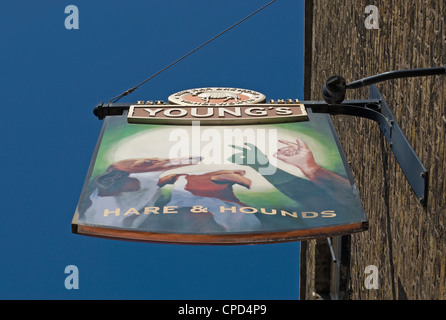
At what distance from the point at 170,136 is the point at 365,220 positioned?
2.62 metres

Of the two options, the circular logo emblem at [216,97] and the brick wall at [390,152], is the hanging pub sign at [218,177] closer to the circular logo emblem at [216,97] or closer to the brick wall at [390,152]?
the circular logo emblem at [216,97]

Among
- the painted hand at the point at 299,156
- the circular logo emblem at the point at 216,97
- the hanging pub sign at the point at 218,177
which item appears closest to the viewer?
the hanging pub sign at the point at 218,177

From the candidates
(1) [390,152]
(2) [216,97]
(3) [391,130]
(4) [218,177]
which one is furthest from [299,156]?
(2) [216,97]

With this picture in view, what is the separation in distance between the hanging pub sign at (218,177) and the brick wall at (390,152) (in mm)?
878

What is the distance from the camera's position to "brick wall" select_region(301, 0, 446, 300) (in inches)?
309

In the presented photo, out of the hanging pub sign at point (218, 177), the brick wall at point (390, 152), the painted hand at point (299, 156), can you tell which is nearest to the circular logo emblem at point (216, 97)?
the hanging pub sign at point (218, 177)

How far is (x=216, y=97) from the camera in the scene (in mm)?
10477

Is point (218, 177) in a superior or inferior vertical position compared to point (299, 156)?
inferior

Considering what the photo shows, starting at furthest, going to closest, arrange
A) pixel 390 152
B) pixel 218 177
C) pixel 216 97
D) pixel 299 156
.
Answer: pixel 216 97, pixel 390 152, pixel 299 156, pixel 218 177

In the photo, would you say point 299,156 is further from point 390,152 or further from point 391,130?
point 390,152

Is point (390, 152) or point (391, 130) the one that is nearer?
point (391, 130)

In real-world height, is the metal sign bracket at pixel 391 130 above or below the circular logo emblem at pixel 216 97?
below

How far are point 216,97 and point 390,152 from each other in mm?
2309

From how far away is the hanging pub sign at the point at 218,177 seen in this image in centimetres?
732
